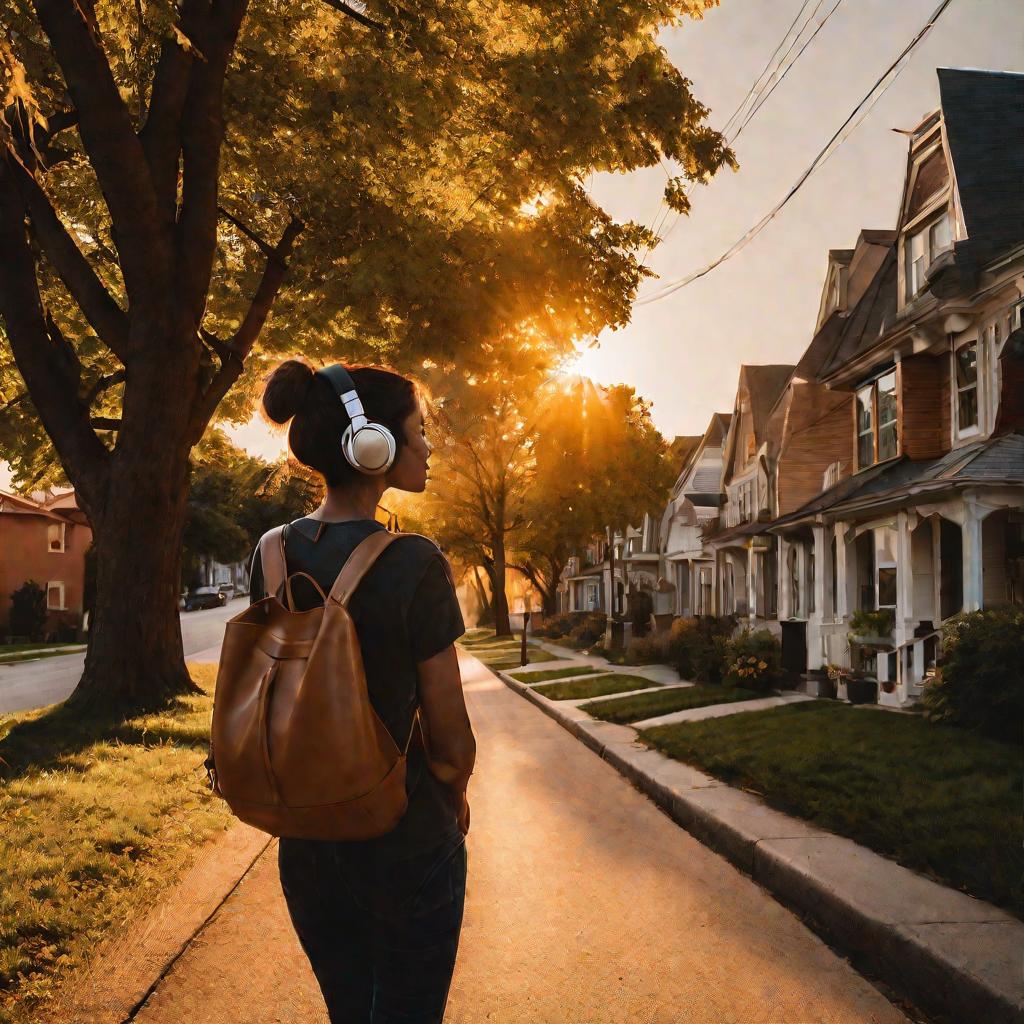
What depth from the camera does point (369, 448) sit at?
238 cm

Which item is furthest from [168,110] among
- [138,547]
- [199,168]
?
[138,547]

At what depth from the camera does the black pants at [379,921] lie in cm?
226

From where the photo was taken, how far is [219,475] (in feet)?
220

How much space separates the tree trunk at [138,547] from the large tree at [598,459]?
2702 centimetres

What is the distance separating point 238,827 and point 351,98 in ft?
28.2

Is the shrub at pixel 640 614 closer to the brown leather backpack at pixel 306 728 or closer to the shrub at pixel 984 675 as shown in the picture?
the shrub at pixel 984 675

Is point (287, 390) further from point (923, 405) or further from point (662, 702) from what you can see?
point (923, 405)

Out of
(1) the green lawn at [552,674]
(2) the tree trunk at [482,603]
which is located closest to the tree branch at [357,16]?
(1) the green lawn at [552,674]

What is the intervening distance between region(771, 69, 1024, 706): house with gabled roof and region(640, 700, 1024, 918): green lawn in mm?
3170

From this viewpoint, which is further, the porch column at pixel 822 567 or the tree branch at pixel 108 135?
the porch column at pixel 822 567

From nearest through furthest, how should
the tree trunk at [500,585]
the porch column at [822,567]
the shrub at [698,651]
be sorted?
1. the shrub at [698,651]
2. the porch column at [822,567]
3. the tree trunk at [500,585]

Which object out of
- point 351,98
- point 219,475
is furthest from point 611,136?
point 219,475

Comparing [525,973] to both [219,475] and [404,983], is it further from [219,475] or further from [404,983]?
[219,475]

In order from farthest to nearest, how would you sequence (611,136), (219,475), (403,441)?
(219,475)
(611,136)
(403,441)
